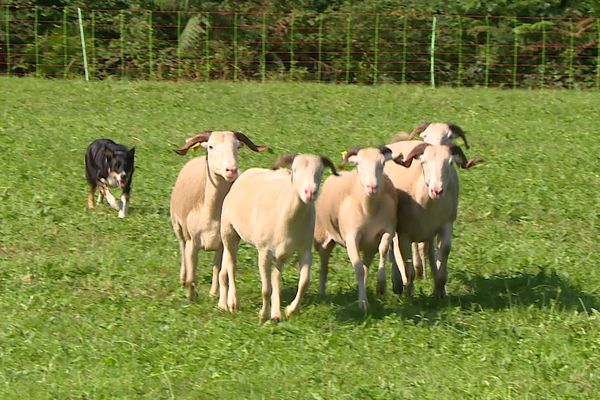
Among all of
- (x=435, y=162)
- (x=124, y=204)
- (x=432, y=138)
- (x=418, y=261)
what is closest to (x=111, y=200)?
(x=124, y=204)

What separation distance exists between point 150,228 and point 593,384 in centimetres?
655

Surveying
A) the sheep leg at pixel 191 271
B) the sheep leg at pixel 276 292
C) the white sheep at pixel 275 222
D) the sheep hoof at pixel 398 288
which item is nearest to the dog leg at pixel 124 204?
the sheep leg at pixel 191 271

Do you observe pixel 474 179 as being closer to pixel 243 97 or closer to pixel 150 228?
pixel 150 228

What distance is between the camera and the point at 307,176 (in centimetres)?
918

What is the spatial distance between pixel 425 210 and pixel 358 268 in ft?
2.73

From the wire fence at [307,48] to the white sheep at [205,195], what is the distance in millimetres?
18869

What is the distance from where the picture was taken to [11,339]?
29.3 ft

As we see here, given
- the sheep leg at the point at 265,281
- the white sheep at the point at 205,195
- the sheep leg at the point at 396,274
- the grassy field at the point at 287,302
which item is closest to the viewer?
the grassy field at the point at 287,302

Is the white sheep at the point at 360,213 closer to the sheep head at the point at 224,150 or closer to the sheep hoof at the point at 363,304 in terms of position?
the sheep hoof at the point at 363,304

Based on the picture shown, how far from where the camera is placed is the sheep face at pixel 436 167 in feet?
32.4

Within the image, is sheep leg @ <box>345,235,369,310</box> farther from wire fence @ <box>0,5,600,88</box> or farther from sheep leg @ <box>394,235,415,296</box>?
wire fence @ <box>0,5,600,88</box>

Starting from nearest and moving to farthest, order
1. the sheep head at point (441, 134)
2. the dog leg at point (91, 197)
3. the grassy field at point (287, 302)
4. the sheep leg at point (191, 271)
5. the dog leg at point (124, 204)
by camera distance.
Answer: the grassy field at point (287, 302) < the sheep leg at point (191, 271) < the sheep head at point (441, 134) < the dog leg at point (124, 204) < the dog leg at point (91, 197)

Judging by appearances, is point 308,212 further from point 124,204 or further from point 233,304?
point 124,204

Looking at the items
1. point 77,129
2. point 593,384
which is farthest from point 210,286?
point 77,129
